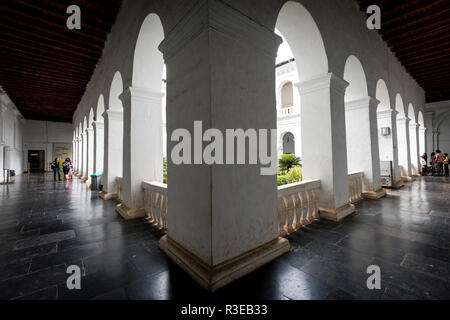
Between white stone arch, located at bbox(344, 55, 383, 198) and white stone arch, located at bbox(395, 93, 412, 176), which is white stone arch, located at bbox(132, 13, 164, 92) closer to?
white stone arch, located at bbox(344, 55, 383, 198)

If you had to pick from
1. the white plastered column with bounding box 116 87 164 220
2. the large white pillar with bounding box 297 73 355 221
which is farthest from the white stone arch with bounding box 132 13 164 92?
the large white pillar with bounding box 297 73 355 221

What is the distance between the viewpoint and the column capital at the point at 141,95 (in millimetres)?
4492

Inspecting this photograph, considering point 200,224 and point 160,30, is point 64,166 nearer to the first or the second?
point 160,30

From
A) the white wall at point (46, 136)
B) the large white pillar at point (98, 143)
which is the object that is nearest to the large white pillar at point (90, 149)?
the large white pillar at point (98, 143)

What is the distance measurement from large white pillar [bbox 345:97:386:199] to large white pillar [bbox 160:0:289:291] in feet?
14.9

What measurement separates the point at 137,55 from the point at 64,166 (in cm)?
1177

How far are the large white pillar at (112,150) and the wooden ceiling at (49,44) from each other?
9.24 feet

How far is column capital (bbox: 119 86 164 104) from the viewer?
449 centimetres

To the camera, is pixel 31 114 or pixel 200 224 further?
pixel 31 114

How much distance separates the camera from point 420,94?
42.7ft

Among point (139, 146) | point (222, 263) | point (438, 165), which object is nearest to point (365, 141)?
point (222, 263)

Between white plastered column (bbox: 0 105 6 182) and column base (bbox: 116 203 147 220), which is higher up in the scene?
white plastered column (bbox: 0 105 6 182)
